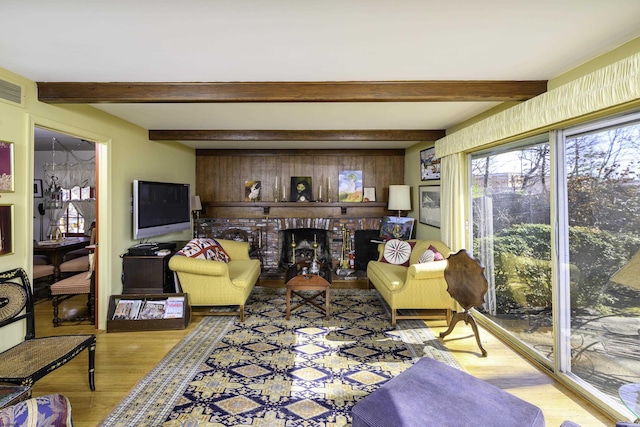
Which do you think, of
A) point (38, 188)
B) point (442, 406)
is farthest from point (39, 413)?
point (38, 188)

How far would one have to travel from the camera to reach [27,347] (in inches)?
87.0

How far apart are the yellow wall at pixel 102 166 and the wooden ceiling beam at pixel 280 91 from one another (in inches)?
10.7

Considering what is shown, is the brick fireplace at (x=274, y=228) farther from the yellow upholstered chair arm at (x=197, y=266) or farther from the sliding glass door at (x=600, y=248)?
the sliding glass door at (x=600, y=248)

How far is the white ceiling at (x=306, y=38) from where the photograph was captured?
161 centimetres

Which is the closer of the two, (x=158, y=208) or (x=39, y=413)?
(x=39, y=413)

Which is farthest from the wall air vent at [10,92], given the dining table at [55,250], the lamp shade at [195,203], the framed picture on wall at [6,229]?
the lamp shade at [195,203]

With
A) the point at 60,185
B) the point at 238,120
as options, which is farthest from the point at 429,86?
the point at 60,185

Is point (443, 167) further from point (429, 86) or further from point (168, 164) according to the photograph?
point (168, 164)

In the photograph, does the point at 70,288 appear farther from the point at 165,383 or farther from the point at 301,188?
the point at 301,188

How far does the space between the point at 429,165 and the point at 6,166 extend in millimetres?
4782

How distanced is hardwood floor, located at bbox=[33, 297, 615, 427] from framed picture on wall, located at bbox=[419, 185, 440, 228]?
5.40 ft

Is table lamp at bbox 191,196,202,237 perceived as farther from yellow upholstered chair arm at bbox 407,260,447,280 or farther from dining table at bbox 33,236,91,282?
yellow upholstered chair arm at bbox 407,260,447,280

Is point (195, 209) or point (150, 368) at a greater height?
point (195, 209)

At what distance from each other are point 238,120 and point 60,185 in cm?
426
